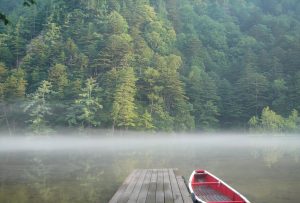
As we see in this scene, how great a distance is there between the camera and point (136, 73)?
8281 cm

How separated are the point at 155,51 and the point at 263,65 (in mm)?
29118

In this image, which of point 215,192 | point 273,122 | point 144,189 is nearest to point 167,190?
point 144,189

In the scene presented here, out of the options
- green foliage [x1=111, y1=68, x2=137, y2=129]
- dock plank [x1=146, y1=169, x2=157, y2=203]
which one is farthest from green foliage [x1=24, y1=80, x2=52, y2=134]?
dock plank [x1=146, y1=169, x2=157, y2=203]

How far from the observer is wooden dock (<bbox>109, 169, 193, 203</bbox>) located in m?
9.77

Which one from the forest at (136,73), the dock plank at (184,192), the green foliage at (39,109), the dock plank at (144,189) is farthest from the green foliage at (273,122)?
the dock plank at (184,192)

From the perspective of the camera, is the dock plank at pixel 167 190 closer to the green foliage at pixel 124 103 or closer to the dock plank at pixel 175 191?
the dock plank at pixel 175 191

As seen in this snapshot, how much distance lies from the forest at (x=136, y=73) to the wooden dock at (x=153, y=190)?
4834cm

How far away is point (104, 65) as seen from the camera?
7919 centimetres

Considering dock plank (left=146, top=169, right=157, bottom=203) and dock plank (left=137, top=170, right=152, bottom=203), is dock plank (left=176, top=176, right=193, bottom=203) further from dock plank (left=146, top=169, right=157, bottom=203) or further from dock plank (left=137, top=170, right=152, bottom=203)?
dock plank (left=137, top=170, right=152, bottom=203)

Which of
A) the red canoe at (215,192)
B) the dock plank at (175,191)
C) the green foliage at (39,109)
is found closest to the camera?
the dock plank at (175,191)

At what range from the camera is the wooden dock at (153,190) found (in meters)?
9.77

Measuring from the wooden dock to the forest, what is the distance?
48.3 meters

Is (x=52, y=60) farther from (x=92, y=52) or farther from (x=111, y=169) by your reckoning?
(x=111, y=169)

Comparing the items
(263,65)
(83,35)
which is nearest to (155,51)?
(83,35)
